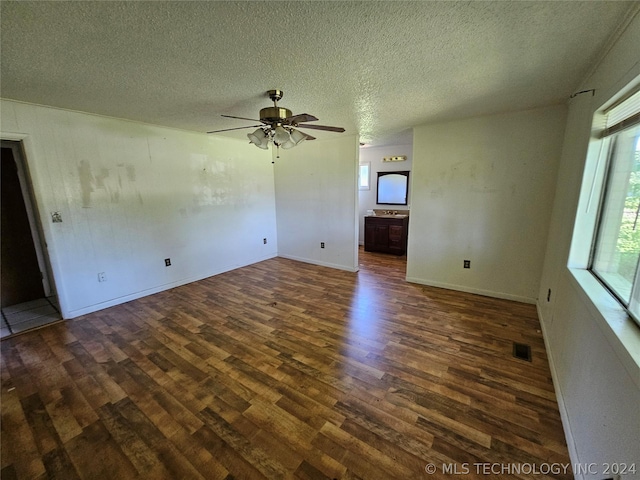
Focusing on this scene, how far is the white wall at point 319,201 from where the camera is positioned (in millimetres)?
4309

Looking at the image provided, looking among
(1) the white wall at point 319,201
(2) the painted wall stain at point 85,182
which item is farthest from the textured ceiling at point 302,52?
(1) the white wall at point 319,201

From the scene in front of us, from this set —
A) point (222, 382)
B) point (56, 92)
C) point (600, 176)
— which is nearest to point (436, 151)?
point (600, 176)

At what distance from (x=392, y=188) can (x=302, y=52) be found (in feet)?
15.0

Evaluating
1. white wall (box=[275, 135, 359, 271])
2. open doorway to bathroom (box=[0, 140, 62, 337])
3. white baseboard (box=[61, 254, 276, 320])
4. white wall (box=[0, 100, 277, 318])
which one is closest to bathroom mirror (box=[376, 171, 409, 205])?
white wall (box=[275, 135, 359, 271])

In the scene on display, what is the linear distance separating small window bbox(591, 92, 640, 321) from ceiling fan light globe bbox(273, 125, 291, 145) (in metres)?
2.16

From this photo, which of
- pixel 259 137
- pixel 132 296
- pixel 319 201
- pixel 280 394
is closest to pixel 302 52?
pixel 259 137

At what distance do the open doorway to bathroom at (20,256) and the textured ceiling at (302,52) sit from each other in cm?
144

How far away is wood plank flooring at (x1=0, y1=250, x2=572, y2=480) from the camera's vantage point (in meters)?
1.39

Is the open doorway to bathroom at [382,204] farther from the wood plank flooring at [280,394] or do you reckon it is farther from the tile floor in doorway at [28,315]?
the tile floor in doorway at [28,315]

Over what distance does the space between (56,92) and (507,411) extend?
14.2 feet

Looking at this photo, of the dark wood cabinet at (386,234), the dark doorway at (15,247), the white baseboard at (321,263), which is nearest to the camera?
the dark doorway at (15,247)

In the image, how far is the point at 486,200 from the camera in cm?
323

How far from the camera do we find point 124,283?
3391 millimetres

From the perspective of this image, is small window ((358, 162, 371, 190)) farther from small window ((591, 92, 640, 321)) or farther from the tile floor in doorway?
the tile floor in doorway
